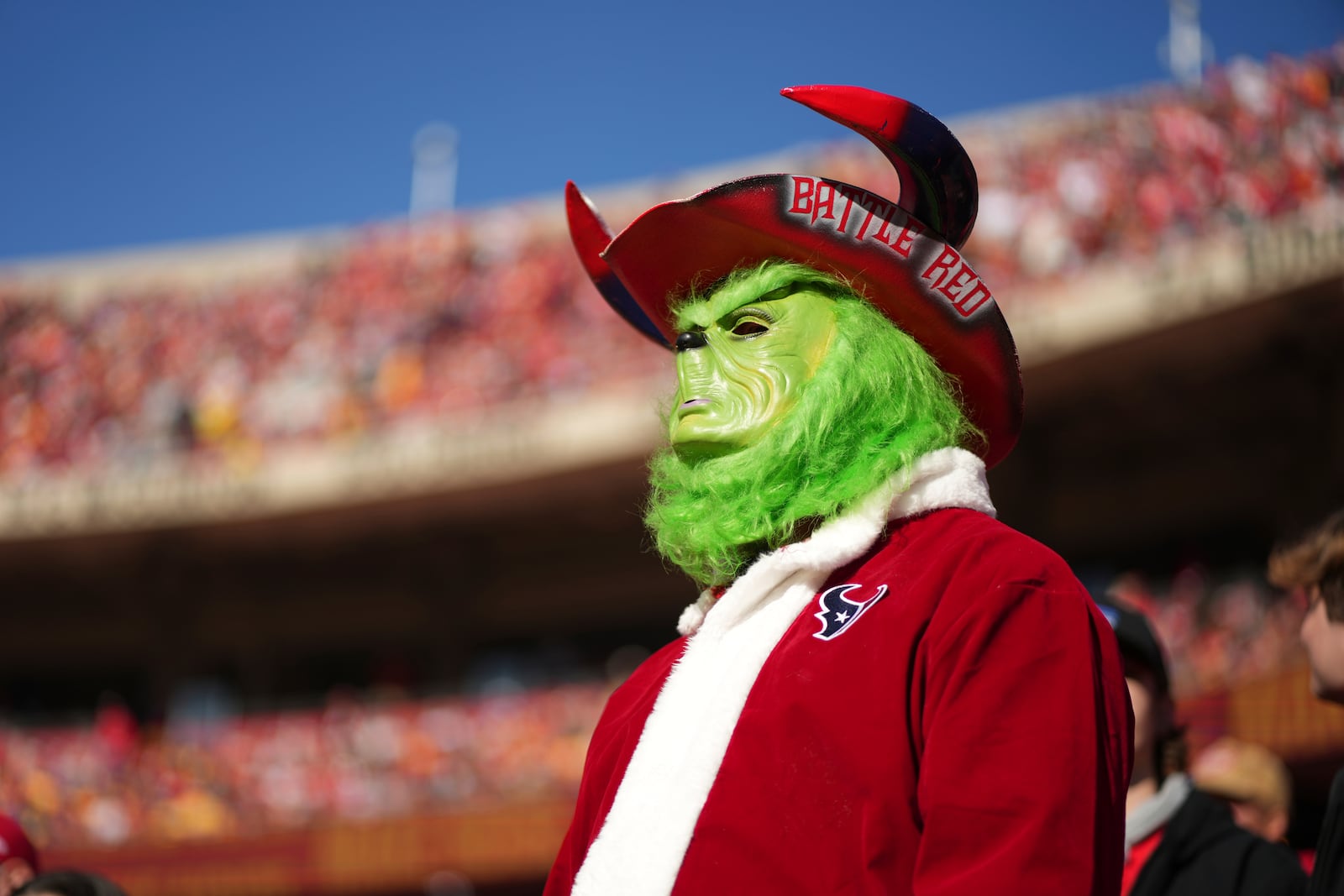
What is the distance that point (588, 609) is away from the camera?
14.6 m

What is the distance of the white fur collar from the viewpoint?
72.6 inches

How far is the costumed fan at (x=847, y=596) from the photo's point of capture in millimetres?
1542

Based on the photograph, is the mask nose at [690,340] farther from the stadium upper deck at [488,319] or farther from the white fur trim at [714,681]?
the stadium upper deck at [488,319]

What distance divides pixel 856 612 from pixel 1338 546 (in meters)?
1.18

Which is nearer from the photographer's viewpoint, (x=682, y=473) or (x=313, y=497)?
(x=682, y=473)

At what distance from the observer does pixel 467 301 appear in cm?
1537

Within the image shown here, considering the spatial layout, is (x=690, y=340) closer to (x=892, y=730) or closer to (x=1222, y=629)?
(x=892, y=730)

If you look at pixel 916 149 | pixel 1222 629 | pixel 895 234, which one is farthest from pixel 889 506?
pixel 1222 629

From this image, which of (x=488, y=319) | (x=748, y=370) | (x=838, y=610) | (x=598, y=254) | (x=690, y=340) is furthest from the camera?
(x=488, y=319)

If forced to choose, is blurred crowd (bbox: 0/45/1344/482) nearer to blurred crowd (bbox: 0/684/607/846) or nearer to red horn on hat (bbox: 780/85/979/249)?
blurred crowd (bbox: 0/684/607/846)

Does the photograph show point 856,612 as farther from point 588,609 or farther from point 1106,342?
point 588,609

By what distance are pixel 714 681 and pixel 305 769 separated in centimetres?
1120

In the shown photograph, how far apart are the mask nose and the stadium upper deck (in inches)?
299

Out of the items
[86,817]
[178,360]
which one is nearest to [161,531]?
[86,817]
